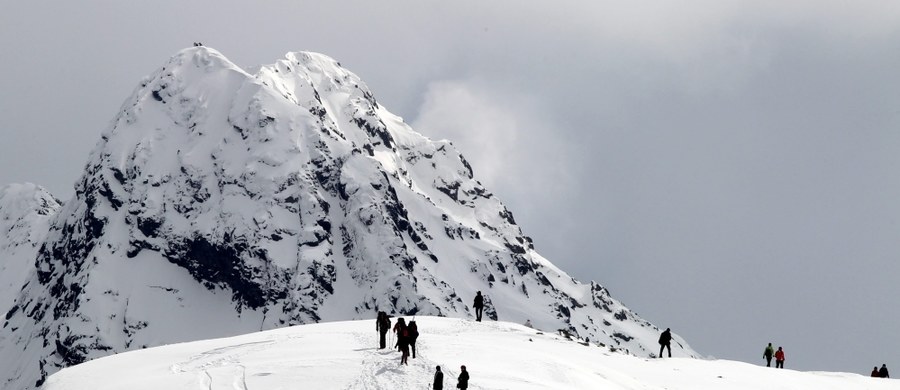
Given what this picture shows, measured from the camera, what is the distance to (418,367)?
43.2 meters

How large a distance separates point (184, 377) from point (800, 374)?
35190 millimetres

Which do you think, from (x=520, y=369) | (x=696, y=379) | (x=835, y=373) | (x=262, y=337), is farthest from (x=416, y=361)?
(x=835, y=373)

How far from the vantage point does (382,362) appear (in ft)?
144

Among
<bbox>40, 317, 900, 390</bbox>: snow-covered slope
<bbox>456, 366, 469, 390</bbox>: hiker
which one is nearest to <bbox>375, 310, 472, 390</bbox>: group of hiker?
<bbox>456, 366, 469, 390</bbox>: hiker

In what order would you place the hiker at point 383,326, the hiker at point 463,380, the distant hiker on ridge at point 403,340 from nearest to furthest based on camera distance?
the hiker at point 463,380 < the distant hiker on ridge at point 403,340 < the hiker at point 383,326

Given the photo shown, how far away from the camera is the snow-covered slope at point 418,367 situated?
137 ft

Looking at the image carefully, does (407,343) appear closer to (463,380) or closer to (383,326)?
(383,326)

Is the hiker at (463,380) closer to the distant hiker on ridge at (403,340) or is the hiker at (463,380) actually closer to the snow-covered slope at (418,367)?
the snow-covered slope at (418,367)

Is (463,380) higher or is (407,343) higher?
(407,343)

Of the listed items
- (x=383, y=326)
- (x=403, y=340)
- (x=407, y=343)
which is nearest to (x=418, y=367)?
(x=407, y=343)

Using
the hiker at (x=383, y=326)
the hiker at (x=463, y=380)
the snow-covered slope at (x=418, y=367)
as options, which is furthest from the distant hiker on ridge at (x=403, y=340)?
the hiker at (x=463, y=380)

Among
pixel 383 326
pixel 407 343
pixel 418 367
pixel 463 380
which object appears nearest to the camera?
pixel 463 380

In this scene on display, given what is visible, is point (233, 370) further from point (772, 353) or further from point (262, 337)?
point (772, 353)

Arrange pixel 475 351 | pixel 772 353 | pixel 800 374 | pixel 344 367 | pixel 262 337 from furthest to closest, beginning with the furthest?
pixel 772 353, pixel 800 374, pixel 262 337, pixel 475 351, pixel 344 367
